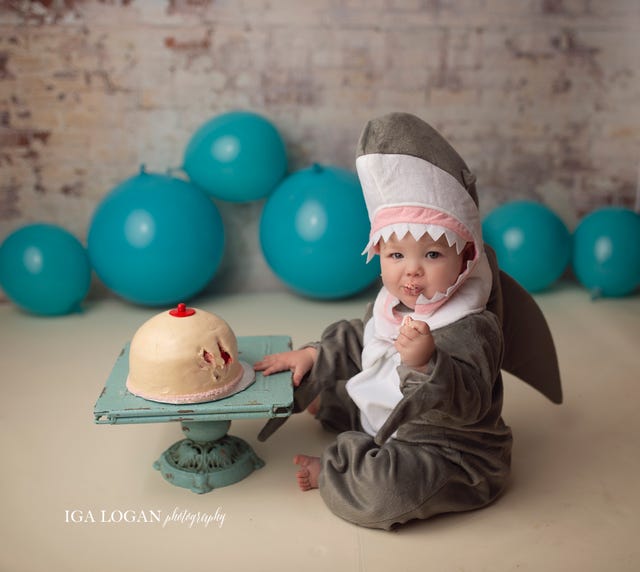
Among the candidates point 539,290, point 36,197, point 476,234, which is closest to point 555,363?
point 476,234

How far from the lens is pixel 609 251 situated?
3.91 metres

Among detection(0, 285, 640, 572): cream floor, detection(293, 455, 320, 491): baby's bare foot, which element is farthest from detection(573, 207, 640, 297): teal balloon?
detection(293, 455, 320, 491): baby's bare foot

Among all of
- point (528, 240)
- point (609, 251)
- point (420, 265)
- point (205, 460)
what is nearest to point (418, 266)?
point (420, 265)

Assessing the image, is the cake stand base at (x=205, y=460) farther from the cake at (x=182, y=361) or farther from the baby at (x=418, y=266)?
the baby at (x=418, y=266)

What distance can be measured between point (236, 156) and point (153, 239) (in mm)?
525

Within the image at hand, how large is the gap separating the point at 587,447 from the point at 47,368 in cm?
197

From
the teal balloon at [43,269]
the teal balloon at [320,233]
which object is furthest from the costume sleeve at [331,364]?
the teal balloon at [43,269]

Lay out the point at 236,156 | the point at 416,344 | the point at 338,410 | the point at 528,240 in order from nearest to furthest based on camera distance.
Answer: the point at 416,344 → the point at 338,410 → the point at 236,156 → the point at 528,240

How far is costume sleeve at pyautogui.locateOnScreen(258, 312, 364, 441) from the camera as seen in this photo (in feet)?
7.68

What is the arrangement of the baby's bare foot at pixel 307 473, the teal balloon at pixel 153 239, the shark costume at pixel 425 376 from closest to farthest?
the shark costume at pixel 425 376, the baby's bare foot at pixel 307 473, the teal balloon at pixel 153 239

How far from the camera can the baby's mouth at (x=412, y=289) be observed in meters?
2.06

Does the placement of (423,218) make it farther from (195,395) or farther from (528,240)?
(528,240)

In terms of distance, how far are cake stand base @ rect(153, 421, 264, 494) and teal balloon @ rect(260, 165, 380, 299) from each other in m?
1.49

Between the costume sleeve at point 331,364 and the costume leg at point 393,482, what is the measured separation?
0.73ft
